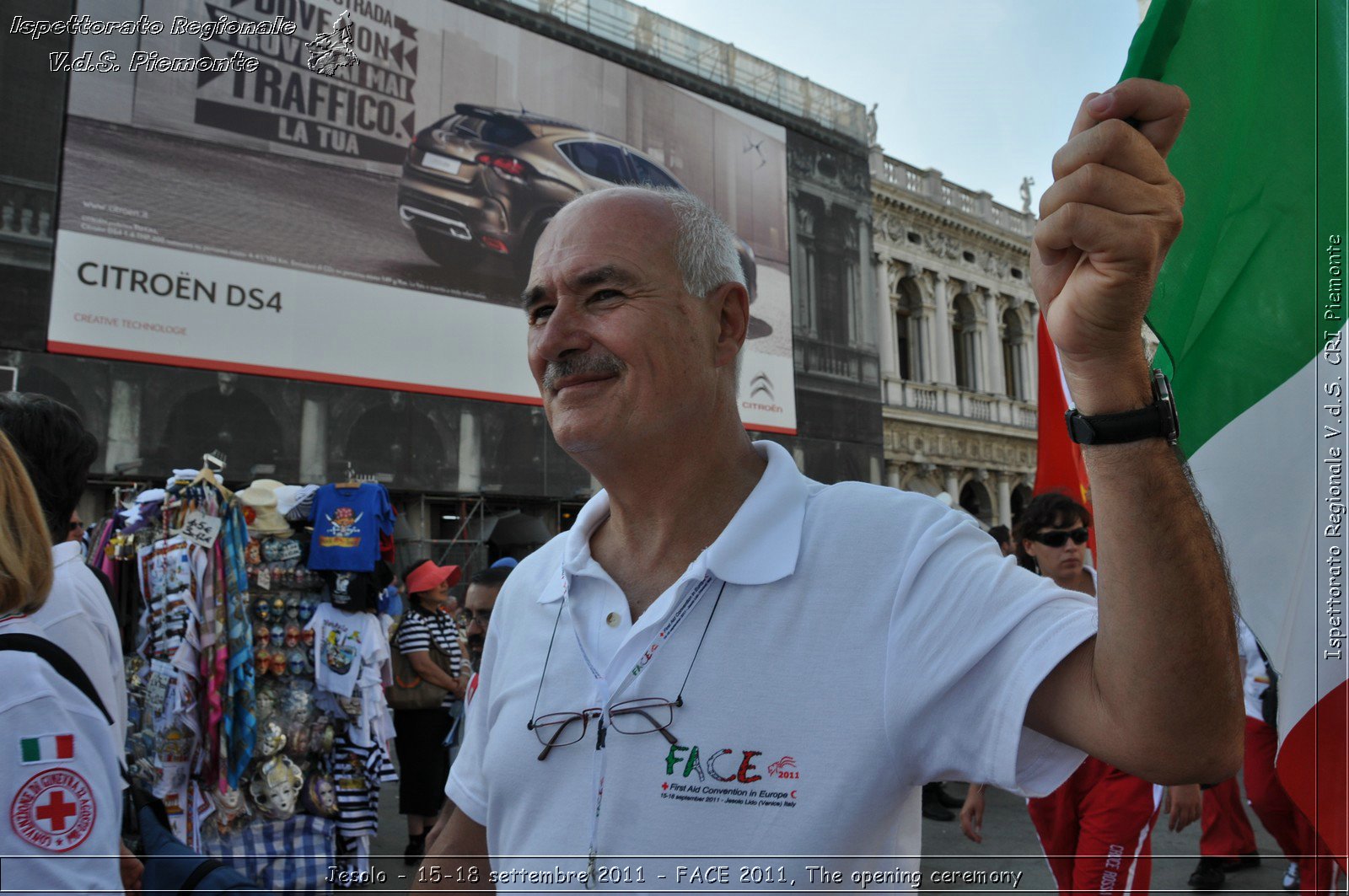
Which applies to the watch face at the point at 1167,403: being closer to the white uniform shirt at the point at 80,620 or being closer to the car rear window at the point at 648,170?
the white uniform shirt at the point at 80,620

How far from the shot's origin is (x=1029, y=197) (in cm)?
3097

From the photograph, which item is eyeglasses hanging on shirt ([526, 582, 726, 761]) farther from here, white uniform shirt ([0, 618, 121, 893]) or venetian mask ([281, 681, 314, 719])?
venetian mask ([281, 681, 314, 719])

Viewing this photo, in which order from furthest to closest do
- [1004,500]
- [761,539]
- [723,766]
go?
[1004,500] → [761,539] → [723,766]

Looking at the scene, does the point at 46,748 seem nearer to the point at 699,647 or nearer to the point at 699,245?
the point at 699,647

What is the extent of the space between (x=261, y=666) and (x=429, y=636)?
1.31 m

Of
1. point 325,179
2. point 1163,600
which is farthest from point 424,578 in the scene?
point 325,179

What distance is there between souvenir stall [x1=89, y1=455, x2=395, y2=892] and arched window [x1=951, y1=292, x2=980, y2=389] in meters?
24.4

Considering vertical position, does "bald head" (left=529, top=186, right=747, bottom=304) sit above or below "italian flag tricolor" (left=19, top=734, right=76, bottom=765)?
above

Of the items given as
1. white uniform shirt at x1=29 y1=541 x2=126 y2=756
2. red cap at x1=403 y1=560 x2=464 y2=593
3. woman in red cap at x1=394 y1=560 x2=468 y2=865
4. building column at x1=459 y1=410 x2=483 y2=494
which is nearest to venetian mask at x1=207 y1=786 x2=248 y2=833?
woman in red cap at x1=394 y1=560 x2=468 y2=865

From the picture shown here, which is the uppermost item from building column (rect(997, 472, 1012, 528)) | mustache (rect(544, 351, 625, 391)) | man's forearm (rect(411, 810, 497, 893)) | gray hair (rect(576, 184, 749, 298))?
building column (rect(997, 472, 1012, 528))

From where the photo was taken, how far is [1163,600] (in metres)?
0.91

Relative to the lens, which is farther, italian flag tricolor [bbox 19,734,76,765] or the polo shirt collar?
italian flag tricolor [bbox 19,734,76,765]

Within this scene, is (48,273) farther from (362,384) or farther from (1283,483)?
(1283,483)

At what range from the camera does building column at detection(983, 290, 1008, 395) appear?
2745 cm
